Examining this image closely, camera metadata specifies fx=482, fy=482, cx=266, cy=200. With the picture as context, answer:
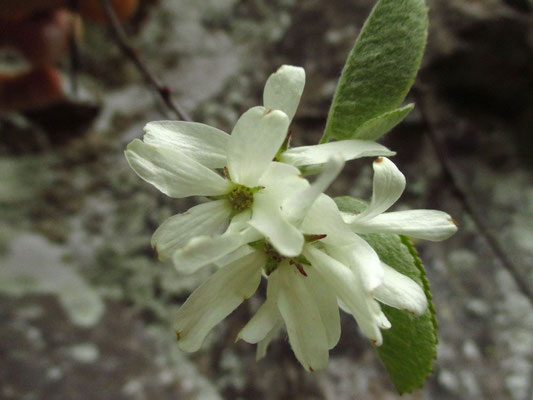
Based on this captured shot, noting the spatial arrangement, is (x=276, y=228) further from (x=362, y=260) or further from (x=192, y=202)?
(x=192, y=202)

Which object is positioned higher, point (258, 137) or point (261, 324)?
point (258, 137)

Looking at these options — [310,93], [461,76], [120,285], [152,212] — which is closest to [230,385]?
[120,285]

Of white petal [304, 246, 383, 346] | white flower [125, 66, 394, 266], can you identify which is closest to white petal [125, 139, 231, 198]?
white flower [125, 66, 394, 266]

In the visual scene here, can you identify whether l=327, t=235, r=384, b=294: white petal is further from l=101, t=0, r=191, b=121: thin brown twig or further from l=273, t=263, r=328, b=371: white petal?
l=101, t=0, r=191, b=121: thin brown twig

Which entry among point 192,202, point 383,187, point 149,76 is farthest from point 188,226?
point 192,202

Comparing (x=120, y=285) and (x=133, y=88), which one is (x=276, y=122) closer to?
(x=120, y=285)
